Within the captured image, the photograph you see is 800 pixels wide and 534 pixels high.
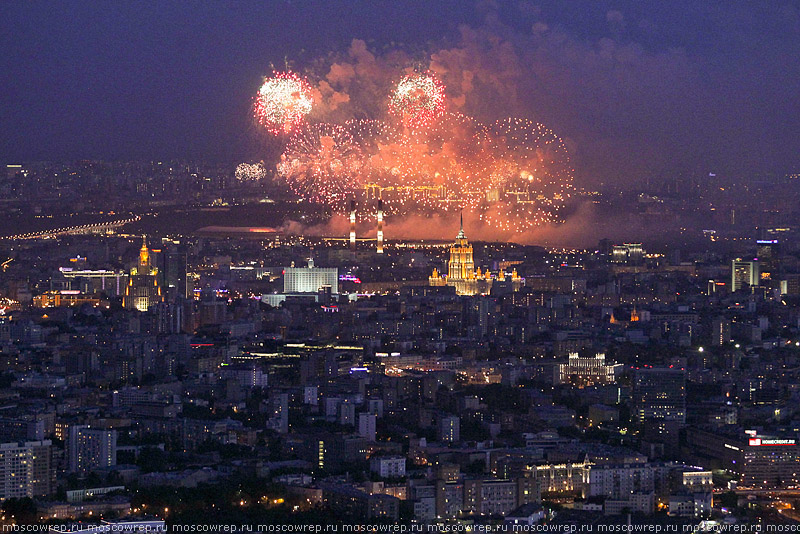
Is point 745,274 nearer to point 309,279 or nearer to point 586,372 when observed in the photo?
point 309,279

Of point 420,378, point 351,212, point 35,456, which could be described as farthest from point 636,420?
point 351,212

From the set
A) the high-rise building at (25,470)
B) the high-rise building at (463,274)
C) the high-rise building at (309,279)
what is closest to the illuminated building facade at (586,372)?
the high-rise building at (25,470)

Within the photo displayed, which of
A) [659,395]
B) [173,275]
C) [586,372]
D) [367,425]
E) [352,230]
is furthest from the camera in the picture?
[352,230]

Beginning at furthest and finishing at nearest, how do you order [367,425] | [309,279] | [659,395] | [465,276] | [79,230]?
[79,230], [465,276], [309,279], [659,395], [367,425]

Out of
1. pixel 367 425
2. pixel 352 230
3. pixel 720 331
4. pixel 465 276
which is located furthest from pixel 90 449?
pixel 352 230

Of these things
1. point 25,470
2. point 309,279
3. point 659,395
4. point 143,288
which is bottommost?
point 25,470

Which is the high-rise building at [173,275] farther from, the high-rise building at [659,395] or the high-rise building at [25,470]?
the high-rise building at [25,470]

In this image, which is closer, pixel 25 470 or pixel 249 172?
pixel 25 470
